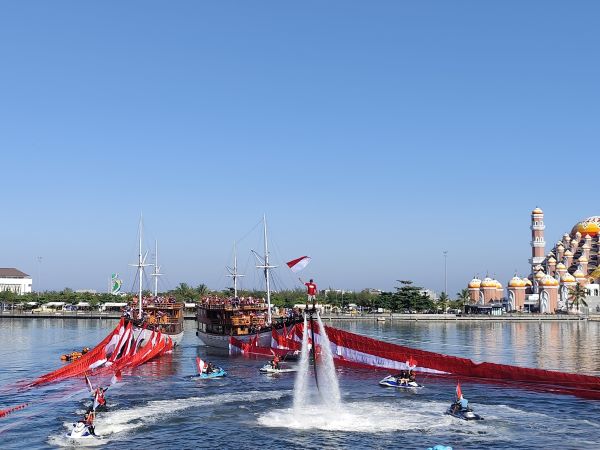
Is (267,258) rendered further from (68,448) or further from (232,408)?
(68,448)

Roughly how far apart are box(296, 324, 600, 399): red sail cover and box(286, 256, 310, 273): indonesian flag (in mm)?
24188

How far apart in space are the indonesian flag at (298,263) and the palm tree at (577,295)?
159 meters

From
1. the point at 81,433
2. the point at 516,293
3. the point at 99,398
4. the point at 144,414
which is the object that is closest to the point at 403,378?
the point at 144,414

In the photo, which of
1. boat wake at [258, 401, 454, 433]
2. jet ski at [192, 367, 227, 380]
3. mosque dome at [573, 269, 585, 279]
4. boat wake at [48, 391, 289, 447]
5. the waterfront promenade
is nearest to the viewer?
boat wake at [48, 391, 289, 447]

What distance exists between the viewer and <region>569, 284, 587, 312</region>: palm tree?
183 m

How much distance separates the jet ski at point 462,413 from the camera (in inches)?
1761

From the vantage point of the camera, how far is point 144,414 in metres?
47.0

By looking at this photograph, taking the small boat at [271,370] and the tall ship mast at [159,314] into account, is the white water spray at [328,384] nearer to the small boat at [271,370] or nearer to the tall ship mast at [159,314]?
the small boat at [271,370]

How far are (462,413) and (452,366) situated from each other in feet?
57.9

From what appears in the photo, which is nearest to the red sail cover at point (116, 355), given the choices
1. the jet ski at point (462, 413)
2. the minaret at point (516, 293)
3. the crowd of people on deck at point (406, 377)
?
the crowd of people on deck at point (406, 377)

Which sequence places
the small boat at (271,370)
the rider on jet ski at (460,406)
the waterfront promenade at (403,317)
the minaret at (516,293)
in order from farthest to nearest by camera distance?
1. the minaret at (516,293)
2. the waterfront promenade at (403,317)
3. the small boat at (271,370)
4. the rider on jet ski at (460,406)

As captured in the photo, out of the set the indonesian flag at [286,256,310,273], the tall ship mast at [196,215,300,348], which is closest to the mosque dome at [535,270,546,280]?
the tall ship mast at [196,215,300,348]

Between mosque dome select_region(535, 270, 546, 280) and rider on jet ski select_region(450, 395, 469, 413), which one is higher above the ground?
mosque dome select_region(535, 270, 546, 280)

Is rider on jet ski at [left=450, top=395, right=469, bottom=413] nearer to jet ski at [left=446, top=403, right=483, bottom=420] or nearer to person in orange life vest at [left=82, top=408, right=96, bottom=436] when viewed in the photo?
jet ski at [left=446, top=403, right=483, bottom=420]
